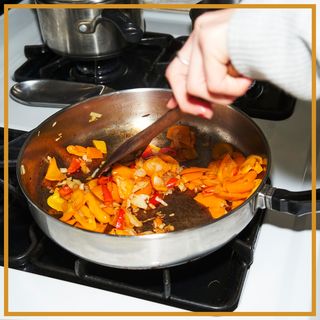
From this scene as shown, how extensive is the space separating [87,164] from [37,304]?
0.85 feet

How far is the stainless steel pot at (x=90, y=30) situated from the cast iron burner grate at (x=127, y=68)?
0.17 feet

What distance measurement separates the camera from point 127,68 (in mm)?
1040

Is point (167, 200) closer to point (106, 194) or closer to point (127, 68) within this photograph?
point (106, 194)

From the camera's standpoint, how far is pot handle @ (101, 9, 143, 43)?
0.90 meters

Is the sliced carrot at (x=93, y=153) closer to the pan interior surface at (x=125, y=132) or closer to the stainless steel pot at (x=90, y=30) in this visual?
the pan interior surface at (x=125, y=132)

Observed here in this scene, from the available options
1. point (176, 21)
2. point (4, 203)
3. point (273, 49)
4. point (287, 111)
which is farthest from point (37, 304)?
point (176, 21)

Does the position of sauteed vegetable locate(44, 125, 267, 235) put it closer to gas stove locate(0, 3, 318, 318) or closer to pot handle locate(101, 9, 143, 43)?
gas stove locate(0, 3, 318, 318)

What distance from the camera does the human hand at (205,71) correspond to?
0.53 m

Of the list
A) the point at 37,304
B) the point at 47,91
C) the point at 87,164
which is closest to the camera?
the point at 37,304

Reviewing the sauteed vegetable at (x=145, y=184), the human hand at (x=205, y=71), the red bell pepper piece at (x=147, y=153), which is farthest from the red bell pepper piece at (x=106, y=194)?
the human hand at (x=205, y=71)

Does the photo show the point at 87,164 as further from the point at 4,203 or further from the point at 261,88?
the point at 261,88

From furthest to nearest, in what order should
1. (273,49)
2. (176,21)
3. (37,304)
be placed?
1. (176,21)
2. (37,304)
3. (273,49)

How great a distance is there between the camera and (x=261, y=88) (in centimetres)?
91

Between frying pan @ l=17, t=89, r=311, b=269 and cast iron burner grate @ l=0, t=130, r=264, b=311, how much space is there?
0.05 metres
